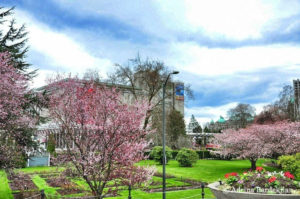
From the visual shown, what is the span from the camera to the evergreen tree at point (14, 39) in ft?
52.3

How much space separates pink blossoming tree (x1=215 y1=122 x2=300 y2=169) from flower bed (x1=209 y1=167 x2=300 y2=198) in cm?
1433

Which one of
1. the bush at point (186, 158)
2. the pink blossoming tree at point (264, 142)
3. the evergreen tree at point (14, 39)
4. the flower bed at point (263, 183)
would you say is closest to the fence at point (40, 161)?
the evergreen tree at point (14, 39)

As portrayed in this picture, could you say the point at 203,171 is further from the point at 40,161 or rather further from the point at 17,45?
the point at 17,45

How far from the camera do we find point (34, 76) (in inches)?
717

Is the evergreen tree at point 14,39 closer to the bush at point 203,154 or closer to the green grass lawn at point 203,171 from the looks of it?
the green grass lawn at point 203,171

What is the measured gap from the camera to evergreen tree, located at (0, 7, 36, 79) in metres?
15.9

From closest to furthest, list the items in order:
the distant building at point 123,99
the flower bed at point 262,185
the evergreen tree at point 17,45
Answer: the flower bed at point 262,185, the distant building at point 123,99, the evergreen tree at point 17,45

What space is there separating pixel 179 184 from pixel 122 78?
50.6 ft

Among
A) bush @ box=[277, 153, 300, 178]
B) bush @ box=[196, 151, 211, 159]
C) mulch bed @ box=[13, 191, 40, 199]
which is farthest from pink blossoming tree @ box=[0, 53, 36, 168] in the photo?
bush @ box=[196, 151, 211, 159]

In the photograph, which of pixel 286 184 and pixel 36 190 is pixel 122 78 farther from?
pixel 286 184

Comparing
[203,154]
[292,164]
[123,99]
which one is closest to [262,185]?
[292,164]

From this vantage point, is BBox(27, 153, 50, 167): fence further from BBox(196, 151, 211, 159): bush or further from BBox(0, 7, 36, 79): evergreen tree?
BBox(196, 151, 211, 159): bush

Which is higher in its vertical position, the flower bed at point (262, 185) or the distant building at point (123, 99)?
the distant building at point (123, 99)

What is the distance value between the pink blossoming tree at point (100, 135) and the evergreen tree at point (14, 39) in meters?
8.65
